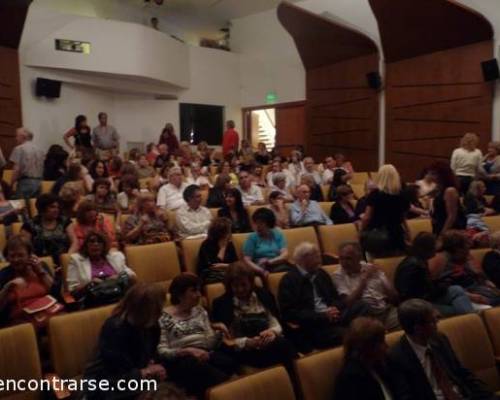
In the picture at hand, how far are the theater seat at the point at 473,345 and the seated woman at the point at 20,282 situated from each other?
219 centimetres

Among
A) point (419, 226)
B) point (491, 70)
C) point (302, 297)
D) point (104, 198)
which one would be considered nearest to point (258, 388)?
point (302, 297)

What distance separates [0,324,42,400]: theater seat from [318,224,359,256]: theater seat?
8.55 feet

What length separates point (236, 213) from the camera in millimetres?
4883

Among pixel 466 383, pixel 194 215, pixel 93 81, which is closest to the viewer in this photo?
pixel 466 383

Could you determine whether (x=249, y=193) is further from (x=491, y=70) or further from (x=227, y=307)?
(x=491, y=70)

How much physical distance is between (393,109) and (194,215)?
18.5ft

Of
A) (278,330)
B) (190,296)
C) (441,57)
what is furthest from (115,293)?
(441,57)

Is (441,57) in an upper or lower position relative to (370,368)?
upper

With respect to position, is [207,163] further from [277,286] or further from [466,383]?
[466,383]

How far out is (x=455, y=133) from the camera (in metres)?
8.20

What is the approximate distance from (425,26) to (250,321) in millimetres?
6685

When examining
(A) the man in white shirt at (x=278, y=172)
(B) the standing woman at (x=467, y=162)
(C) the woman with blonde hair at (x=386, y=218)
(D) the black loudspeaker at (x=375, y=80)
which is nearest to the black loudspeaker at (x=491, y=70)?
(B) the standing woman at (x=467, y=162)

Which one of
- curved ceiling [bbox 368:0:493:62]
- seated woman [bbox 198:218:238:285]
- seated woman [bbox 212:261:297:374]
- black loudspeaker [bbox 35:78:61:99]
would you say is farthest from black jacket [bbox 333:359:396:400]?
black loudspeaker [bbox 35:78:61:99]

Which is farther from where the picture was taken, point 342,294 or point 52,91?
point 52,91
